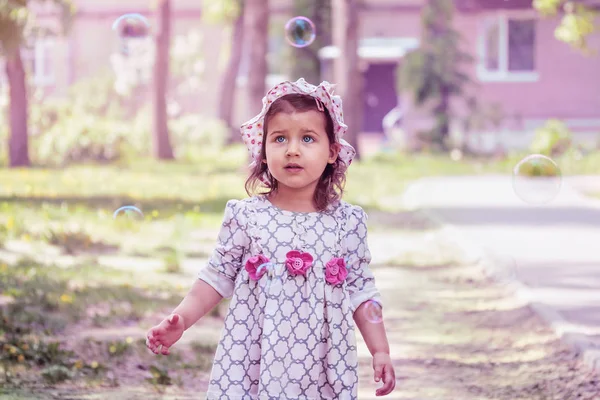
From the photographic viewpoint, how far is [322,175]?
13.1 ft

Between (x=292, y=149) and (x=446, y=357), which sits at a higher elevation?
(x=292, y=149)

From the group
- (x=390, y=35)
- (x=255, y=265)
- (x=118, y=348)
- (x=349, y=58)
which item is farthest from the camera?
(x=390, y=35)

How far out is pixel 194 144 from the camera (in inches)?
1182

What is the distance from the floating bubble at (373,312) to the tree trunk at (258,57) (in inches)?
623

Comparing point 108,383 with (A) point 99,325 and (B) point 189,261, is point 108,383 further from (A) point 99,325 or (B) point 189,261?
(B) point 189,261

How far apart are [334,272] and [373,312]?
0.22 m

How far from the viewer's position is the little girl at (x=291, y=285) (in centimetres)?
368

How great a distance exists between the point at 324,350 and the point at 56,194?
43.2ft

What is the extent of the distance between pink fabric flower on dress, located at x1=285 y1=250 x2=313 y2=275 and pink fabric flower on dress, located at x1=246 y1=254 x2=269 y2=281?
81 mm

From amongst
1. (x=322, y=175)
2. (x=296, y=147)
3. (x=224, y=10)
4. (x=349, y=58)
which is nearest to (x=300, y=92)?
(x=296, y=147)

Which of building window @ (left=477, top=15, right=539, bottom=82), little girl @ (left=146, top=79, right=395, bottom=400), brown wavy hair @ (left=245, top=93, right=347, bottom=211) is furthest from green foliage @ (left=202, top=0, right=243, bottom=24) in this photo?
little girl @ (left=146, top=79, right=395, bottom=400)

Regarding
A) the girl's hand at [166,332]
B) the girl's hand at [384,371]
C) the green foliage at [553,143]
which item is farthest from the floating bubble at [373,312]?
the green foliage at [553,143]

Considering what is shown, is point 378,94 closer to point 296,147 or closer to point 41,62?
point 41,62

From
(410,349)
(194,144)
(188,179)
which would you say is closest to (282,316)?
(410,349)
